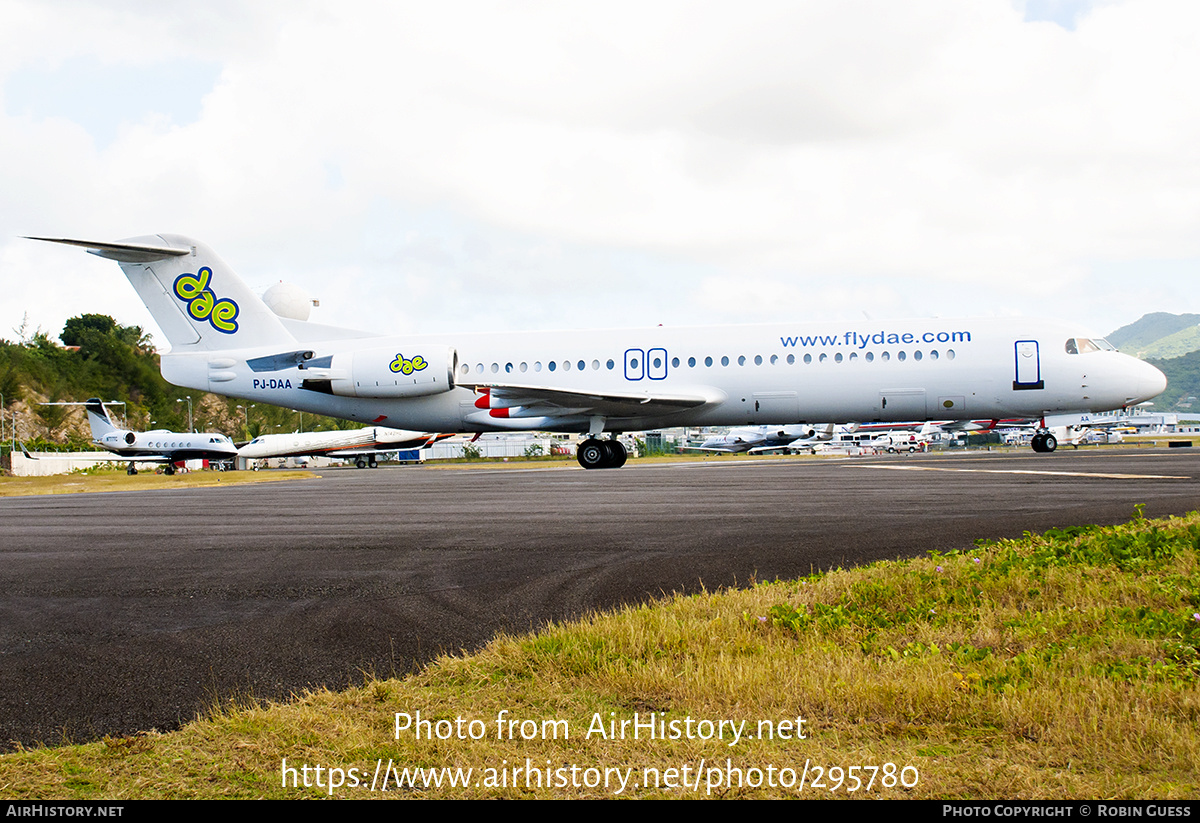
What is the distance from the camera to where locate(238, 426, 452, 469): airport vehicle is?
63.7 meters

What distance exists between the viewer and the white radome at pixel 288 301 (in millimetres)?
29188

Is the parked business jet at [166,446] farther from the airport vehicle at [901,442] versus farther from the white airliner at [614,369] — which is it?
the airport vehicle at [901,442]

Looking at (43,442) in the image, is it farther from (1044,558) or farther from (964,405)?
(1044,558)

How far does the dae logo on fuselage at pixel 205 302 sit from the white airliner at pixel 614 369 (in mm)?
32

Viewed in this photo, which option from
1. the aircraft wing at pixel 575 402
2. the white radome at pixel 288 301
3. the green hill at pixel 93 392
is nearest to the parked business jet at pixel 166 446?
the green hill at pixel 93 392

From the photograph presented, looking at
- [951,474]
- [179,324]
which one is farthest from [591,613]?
[179,324]

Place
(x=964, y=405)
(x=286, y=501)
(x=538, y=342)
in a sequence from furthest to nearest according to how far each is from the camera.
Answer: (x=538, y=342)
(x=964, y=405)
(x=286, y=501)

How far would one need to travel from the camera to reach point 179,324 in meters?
24.8

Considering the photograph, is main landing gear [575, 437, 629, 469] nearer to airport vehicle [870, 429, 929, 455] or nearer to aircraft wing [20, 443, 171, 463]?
aircraft wing [20, 443, 171, 463]

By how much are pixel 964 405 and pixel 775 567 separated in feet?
56.9

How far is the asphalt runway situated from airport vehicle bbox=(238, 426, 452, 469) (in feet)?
160

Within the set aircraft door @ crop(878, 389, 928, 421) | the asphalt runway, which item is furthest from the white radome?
aircraft door @ crop(878, 389, 928, 421)
